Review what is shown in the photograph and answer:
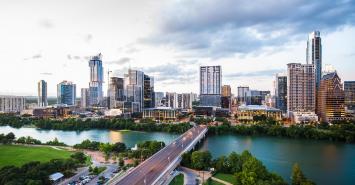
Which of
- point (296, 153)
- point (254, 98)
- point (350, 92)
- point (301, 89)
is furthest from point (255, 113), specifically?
point (254, 98)

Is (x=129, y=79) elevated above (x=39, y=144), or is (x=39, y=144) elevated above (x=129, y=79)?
(x=129, y=79)

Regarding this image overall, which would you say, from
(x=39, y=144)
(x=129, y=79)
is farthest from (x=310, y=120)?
(x=129, y=79)

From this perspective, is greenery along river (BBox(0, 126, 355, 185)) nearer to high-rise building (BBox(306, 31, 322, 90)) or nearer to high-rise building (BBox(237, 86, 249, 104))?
high-rise building (BBox(306, 31, 322, 90))

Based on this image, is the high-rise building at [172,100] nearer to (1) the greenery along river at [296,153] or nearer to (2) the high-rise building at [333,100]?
(2) the high-rise building at [333,100]

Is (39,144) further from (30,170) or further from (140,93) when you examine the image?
(140,93)

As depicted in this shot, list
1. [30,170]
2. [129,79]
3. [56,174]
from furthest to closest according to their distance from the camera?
1. [129,79]
2. [56,174]
3. [30,170]

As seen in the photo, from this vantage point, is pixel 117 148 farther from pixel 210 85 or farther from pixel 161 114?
pixel 210 85

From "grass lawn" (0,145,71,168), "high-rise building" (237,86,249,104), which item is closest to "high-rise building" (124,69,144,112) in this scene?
"grass lawn" (0,145,71,168)
